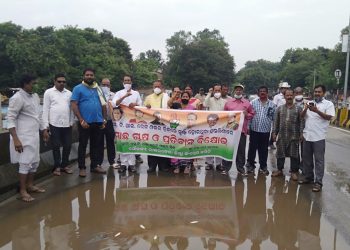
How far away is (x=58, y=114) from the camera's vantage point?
7441mm

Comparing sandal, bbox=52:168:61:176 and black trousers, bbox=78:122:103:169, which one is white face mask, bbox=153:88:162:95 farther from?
sandal, bbox=52:168:61:176

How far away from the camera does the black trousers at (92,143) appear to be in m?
7.55

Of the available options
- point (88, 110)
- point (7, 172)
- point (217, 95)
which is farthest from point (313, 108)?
point (7, 172)

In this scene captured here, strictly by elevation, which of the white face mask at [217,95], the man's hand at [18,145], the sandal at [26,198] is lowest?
the sandal at [26,198]

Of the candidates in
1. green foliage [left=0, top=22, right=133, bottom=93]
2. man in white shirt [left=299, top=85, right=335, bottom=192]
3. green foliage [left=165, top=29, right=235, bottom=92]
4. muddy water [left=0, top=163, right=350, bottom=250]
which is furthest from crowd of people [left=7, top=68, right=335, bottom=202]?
green foliage [left=165, top=29, right=235, bottom=92]

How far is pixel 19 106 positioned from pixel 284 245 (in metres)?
3.90

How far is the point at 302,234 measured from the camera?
4840mm

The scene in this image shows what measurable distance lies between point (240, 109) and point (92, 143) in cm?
288

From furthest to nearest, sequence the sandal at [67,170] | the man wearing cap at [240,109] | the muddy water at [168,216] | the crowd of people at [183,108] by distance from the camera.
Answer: the man wearing cap at [240,109] → the sandal at [67,170] → the crowd of people at [183,108] → the muddy water at [168,216]

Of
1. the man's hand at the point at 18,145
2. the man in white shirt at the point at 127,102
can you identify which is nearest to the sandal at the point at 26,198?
the man's hand at the point at 18,145

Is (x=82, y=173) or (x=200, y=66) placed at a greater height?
(x=200, y=66)

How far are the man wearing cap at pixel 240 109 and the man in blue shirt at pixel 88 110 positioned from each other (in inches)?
97.0

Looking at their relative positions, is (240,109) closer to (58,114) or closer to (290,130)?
(290,130)

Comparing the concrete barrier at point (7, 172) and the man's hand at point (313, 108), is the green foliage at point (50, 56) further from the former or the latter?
the man's hand at point (313, 108)
